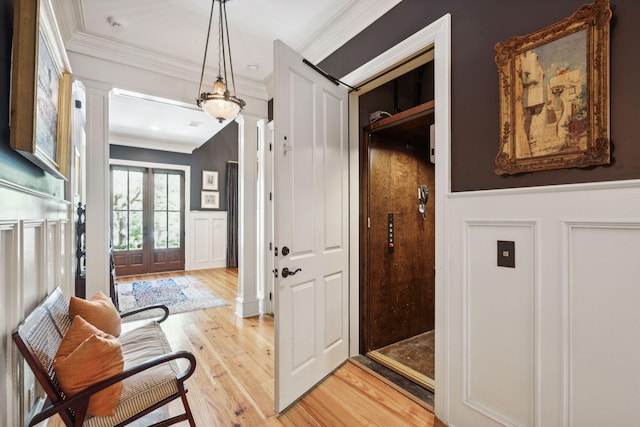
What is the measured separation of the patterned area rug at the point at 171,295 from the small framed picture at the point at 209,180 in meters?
2.23

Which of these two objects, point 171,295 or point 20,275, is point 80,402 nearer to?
point 20,275

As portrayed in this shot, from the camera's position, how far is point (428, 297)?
125 inches

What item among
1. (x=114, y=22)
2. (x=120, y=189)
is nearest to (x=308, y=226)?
(x=114, y=22)

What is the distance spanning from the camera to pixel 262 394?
2072 mm

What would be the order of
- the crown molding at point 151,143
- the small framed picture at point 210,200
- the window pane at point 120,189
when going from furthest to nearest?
the small framed picture at point 210,200
the window pane at point 120,189
the crown molding at point 151,143

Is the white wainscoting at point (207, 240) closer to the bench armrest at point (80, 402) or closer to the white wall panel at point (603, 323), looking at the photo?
the bench armrest at point (80, 402)

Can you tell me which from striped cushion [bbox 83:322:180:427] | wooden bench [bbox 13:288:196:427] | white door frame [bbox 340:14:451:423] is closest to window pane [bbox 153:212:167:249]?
wooden bench [bbox 13:288:196:427]

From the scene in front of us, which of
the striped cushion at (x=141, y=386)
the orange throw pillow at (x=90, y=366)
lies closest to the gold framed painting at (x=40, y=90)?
the orange throw pillow at (x=90, y=366)

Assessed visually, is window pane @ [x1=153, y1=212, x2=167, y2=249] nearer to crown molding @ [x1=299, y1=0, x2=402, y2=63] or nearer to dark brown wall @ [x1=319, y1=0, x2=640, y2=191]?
crown molding @ [x1=299, y1=0, x2=402, y2=63]

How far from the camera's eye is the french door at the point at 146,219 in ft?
19.7

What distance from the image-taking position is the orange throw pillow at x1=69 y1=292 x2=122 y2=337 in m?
1.76

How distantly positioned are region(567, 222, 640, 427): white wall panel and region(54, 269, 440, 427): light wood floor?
33.6 inches

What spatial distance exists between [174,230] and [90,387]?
230 inches

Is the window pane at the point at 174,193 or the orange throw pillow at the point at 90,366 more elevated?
the window pane at the point at 174,193
